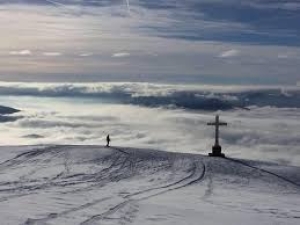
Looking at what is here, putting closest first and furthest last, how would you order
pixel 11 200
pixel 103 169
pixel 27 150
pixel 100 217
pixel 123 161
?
1. pixel 100 217
2. pixel 11 200
3. pixel 103 169
4. pixel 123 161
5. pixel 27 150

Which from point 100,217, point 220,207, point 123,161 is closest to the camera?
point 100,217

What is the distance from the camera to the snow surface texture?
2098 centimetres

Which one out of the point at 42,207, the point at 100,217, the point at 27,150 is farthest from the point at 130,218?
the point at 27,150

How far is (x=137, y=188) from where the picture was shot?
27812 millimetres

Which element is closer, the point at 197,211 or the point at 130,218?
the point at 130,218

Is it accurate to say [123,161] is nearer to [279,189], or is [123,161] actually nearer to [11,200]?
[279,189]

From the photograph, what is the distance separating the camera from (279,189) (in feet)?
103

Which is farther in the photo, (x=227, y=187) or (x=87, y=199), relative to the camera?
(x=227, y=187)

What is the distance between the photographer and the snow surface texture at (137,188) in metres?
21.0

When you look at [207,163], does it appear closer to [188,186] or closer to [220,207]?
[188,186]

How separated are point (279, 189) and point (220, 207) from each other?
27.3ft

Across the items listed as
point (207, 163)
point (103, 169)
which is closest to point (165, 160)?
point (207, 163)

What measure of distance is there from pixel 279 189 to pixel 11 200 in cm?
1541

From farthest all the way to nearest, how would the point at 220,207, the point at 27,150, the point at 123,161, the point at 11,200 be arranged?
1. the point at 27,150
2. the point at 123,161
3. the point at 220,207
4. the point at 11,200
